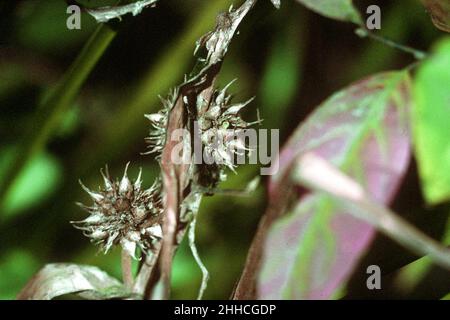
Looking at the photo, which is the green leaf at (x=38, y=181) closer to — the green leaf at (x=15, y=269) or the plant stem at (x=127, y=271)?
the green leaf at (x=15, y=269)

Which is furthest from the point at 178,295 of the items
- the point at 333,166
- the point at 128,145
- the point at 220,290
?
the point at 333,166

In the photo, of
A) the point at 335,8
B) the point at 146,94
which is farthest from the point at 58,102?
the point at 335,8

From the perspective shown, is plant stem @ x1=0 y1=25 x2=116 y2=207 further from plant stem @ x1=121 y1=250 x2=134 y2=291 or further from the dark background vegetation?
plant stem @ x1=121 y1=250 x2=134 y2=291

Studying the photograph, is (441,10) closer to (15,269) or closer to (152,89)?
(152,89)

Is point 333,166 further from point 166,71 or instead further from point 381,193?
point 166,71

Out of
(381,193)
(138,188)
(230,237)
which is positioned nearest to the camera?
(381,193)

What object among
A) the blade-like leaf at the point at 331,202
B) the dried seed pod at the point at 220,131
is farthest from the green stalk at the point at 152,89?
the blade-like leaf at the point at 331,202
